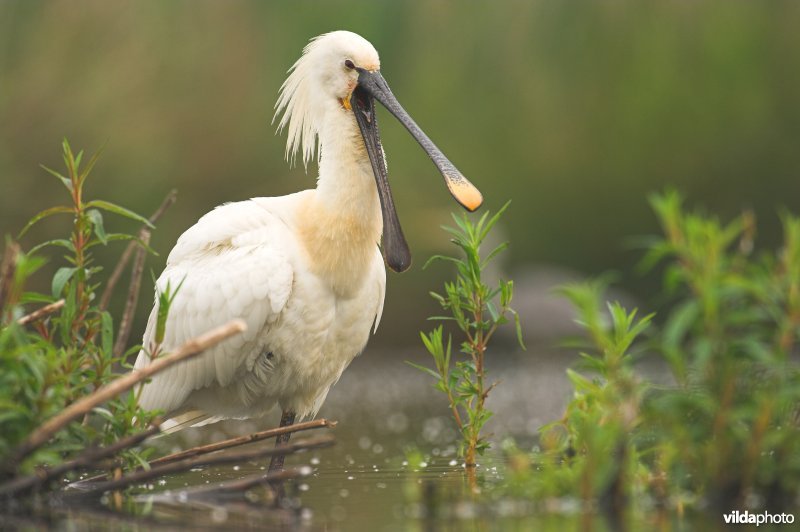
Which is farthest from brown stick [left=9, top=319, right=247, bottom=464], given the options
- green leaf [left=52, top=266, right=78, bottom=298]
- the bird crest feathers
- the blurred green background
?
the blurred green background

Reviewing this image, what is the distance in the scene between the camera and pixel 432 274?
17.5 metres

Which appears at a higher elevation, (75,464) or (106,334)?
(106,334)

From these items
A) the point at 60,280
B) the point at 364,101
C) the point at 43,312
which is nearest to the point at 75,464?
the point at 43,312

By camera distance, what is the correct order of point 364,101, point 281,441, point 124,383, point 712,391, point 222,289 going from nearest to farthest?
point 712,391 → point 124,383 → point 222,289 → point 281,441 → point 364,101

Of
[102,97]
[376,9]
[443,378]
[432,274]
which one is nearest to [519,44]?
[376,9]

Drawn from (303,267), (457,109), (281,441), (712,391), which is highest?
(457,109)

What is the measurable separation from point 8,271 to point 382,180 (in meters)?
2.20

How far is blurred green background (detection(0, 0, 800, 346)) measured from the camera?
14.9 metres

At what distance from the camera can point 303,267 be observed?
7.04 meters

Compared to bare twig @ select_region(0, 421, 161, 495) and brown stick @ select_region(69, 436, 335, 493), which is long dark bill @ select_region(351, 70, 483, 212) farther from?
bare twig @ select_region(0, 421, 161, 495)

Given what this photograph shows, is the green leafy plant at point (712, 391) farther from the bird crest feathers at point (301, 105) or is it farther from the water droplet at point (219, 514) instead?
the bird crest feathers at point (301, 105)

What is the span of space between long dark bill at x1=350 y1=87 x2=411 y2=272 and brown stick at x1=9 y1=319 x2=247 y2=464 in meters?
2.01

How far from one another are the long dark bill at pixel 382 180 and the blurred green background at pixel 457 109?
7.74 metres

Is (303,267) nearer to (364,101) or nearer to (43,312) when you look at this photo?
(364,101)
